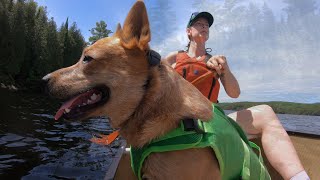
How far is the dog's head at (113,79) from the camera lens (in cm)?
298

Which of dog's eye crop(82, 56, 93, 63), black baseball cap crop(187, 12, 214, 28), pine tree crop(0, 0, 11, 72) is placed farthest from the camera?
pine tree crop(0, 0, 11, 72)

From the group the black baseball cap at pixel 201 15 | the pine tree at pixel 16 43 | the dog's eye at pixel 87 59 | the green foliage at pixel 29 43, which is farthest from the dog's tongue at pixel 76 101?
the pine tree at pixel 16 43

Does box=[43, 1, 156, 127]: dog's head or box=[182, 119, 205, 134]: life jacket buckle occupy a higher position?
box=[43, 1, 156, 127]: dog's head

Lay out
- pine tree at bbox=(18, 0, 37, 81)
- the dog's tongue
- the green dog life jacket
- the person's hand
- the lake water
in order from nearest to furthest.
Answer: the green dog life jacket
the dog's tongue
the person's hand
the lake water
pine tree at bbox=(18, 0, 37, 81)

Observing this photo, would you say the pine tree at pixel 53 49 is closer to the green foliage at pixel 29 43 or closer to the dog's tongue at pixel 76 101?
the green foliage at pixel 29 43

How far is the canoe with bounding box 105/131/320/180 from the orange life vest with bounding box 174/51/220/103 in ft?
3.54

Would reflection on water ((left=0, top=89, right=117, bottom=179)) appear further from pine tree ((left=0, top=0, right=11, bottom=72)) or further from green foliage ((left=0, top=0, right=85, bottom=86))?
pine tree ((left=0, top=0, right=11, bottom=72))

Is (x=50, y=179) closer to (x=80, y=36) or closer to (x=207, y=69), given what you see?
(x=207, y=69)

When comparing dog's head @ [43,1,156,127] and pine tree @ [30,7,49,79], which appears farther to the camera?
pine tree @ [30,7,49,79]

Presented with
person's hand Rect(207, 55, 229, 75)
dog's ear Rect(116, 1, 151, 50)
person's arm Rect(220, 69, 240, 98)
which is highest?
dog's ear Rect(116, 1, 151, 50)

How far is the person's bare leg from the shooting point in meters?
3.95

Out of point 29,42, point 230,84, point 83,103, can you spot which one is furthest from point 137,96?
point 29,42

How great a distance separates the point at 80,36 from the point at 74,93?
293ft

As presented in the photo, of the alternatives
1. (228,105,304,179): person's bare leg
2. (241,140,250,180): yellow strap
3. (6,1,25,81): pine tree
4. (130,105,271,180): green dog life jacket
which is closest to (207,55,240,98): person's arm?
(228,105,304,179): person's bare leg
